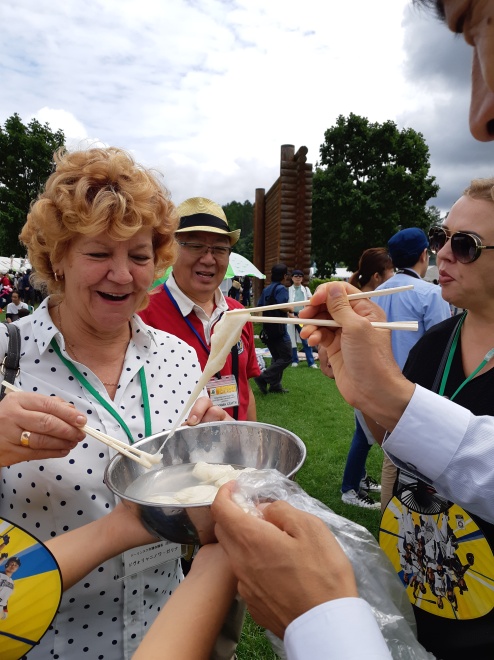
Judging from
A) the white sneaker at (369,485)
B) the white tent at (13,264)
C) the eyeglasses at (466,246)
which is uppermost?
the white tent at (13,264)

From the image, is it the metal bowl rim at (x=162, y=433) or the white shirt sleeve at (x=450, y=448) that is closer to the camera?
the metal bowl rim at (x=162, y=433)

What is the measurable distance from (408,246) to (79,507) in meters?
3.71

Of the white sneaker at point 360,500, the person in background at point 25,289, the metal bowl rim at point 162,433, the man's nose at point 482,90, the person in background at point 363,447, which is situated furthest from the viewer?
the person in background at point 25,289

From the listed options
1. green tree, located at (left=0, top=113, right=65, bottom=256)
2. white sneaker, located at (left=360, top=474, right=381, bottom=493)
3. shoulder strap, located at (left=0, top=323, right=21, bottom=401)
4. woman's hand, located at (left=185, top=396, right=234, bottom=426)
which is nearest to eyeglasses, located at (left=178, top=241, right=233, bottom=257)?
woman's hand, located at (left=185, top=396, right=234, bottom=426)

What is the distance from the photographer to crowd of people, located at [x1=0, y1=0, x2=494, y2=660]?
91cm

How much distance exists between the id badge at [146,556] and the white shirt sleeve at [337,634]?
2.48 ft

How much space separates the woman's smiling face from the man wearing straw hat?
129 centimetres

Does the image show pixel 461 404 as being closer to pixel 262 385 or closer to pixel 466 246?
pixel 466 246

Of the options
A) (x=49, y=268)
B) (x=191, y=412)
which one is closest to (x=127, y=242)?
(x=49, y=268)

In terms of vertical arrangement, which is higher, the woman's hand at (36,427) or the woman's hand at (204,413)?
the woman's hand at (36,427)

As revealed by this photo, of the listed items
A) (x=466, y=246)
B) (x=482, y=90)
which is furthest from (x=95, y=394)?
(x=466, y=246)

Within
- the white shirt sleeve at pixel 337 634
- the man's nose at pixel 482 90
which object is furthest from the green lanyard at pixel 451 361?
the white shirt sleeve at pixel 337 634

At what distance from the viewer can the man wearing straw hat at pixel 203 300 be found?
323 centimetres

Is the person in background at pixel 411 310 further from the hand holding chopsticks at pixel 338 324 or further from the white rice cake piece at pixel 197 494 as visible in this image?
the white rice cake piece at pixel 197 494
